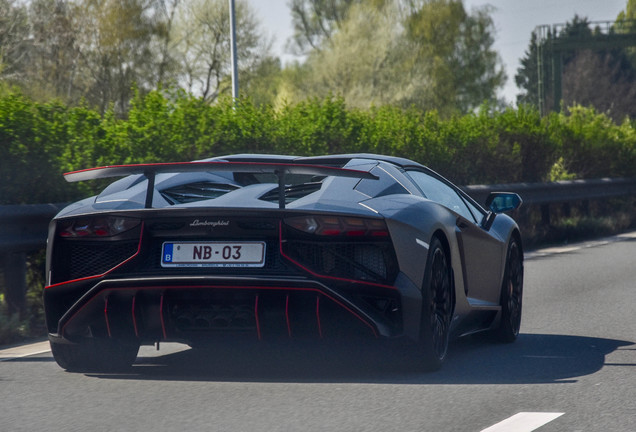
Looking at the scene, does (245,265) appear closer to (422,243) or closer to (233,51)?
(422,243)

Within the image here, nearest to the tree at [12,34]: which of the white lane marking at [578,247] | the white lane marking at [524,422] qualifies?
the white lane marking at [578,247]

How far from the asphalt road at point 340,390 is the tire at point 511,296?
12cm

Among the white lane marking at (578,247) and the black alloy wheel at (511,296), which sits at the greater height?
the black alloy wheel at (511,296)

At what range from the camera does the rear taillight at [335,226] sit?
18.2 feet

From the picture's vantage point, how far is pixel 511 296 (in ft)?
24.8

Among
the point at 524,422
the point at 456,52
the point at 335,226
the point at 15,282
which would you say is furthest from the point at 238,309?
the point at 456,52

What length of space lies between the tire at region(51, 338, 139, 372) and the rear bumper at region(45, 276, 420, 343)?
39 cm

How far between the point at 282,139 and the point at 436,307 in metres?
8.15

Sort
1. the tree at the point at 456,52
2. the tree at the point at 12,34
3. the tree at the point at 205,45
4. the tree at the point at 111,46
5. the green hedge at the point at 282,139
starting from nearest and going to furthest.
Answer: the green hedge at the point at 282,139 < the tree at the point at 12,34 < the tree at the point at 111,46 < the tree at the point at 205,45 < the tree at the point at 456,52

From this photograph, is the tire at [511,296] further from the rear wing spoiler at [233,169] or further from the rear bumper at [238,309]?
the rear wing spoiler at [233,169]

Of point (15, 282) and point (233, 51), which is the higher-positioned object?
point (233, 51)

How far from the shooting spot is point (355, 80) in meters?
49.6

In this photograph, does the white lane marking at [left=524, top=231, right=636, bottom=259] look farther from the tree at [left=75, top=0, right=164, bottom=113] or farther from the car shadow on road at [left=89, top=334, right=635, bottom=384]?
the tree at [left=75, top=0, right=164, bottom=113]

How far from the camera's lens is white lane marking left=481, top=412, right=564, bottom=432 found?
15.3 ft
